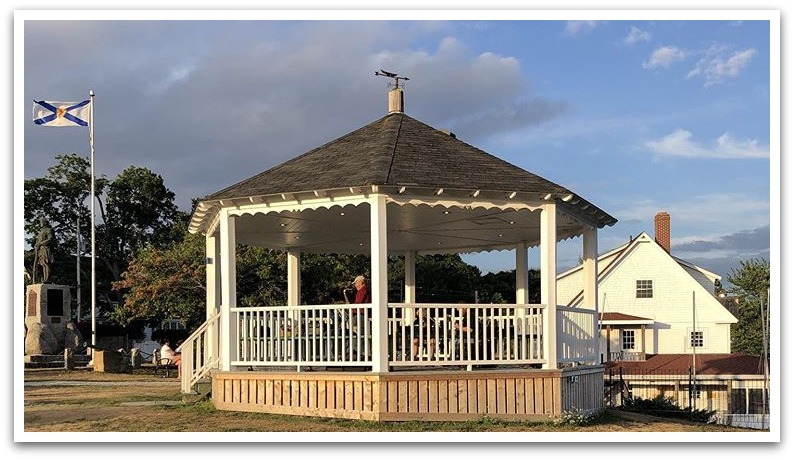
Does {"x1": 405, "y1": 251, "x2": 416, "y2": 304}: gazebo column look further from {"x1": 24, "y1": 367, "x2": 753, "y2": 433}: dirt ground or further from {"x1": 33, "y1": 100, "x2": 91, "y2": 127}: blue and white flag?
{"x1": 33, "y1": 100, "x2": 91, "y2": 127}: blue and white flag

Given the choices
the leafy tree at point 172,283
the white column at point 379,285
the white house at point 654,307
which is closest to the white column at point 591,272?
the white column at point 379,285

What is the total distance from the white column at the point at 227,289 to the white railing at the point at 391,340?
0.10m

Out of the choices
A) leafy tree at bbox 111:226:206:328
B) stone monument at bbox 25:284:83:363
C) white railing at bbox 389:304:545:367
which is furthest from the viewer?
leafy tree at bbox 111:226:206:328

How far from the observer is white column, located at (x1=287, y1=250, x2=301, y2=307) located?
2161cm

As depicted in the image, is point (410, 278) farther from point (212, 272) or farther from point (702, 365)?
point (702, 365)

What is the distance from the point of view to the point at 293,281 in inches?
868

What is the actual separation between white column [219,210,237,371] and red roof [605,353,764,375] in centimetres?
2956

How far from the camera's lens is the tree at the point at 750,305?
56.3 meters

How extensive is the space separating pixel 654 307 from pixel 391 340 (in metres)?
37.1

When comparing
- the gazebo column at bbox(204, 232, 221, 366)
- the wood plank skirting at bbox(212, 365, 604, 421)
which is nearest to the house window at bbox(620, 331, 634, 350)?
the gazebo column at bbox(204, 232, 221, 366)

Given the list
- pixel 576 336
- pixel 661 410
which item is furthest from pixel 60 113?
pixel 576 336
